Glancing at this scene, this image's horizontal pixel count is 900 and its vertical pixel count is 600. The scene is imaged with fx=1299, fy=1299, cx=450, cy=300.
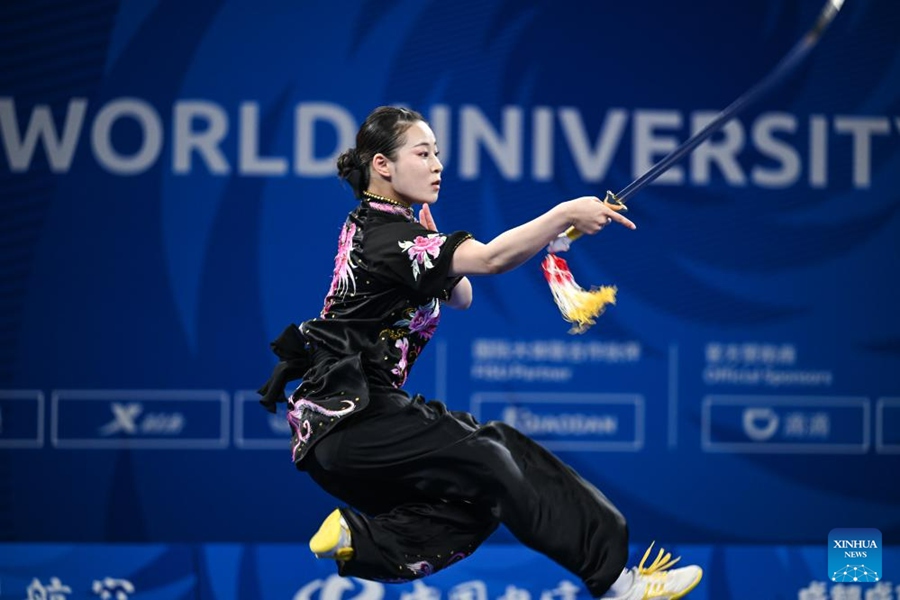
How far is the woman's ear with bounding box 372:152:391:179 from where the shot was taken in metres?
3.37

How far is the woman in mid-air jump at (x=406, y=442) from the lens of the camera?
3.20 meters

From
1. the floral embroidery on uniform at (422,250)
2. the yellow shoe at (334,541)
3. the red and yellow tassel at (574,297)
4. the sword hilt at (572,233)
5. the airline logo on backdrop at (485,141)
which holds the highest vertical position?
the airline logo on backdrop at (485,141)

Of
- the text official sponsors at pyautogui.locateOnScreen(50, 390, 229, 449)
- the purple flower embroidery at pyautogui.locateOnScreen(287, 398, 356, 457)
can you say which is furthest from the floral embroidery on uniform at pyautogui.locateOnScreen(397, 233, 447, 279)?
the text official sponsors at pyautogui.locateOnScreen(50, 390, 229, 449)

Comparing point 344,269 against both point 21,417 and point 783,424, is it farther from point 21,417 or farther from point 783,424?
point 783,424

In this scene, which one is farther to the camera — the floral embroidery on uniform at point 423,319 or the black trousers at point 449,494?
the floral embroidery on uniform at point 423,319

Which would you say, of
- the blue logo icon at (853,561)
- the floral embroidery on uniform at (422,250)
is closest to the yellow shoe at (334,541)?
the floral embroidery on uniform at (422,250)

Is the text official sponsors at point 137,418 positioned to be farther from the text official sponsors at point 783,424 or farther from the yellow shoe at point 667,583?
the yellow shoe at point 667,583

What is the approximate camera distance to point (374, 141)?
11.1 feet

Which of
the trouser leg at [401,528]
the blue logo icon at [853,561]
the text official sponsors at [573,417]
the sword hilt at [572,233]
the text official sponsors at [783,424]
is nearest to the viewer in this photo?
the sword hilt at [572,233]

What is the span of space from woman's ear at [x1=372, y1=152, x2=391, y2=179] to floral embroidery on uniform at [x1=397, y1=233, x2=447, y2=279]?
252mm

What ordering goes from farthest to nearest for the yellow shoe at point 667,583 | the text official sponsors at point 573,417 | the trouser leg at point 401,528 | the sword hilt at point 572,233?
the text official sponsors at point 573,417
the yellow shoe at point 667,583
the trouser leg at point 401,528
the sword hilt at point 572,233

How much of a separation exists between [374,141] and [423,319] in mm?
482

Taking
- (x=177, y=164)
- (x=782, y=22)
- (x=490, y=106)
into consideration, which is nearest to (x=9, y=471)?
(x=177, y=164)

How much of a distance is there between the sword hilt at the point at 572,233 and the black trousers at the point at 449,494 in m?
0.49
